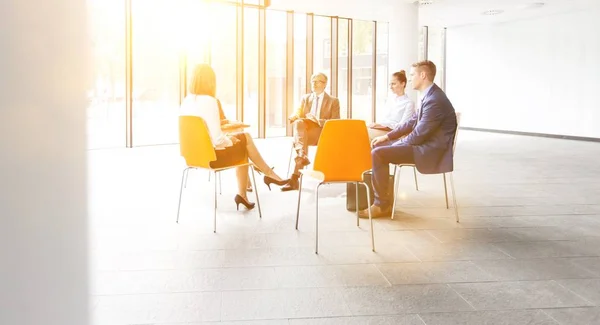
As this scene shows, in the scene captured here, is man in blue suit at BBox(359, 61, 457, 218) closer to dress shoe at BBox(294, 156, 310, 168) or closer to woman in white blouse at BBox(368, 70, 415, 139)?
woman in white blouse at BBox(368, 70, 415, 139)

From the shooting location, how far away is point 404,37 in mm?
12328

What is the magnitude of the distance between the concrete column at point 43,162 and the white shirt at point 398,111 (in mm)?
5324

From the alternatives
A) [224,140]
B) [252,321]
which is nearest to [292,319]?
[252,321]

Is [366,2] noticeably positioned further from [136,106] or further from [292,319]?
[292,319]

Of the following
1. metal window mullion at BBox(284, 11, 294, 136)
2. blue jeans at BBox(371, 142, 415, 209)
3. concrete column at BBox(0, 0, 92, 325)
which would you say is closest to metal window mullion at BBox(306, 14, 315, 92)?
metal window mullion at BBox(284, 11, 294, 136)

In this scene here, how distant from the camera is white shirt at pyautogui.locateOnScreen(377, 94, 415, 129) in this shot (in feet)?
20.0

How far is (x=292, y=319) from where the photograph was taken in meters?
2.66

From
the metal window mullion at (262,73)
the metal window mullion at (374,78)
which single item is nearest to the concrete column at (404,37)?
the metal window mullion at (262,73)

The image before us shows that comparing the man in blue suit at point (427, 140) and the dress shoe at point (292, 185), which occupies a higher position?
the man in blue suit at point (427, 140)

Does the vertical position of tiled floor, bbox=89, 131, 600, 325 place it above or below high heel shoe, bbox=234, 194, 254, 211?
below

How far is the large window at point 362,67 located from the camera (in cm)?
1563

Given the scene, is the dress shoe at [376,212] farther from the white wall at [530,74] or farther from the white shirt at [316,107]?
the white wall at [530,74]

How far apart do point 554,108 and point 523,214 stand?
36.0 ft

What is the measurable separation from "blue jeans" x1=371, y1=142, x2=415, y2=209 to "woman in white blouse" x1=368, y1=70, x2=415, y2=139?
1.25m
